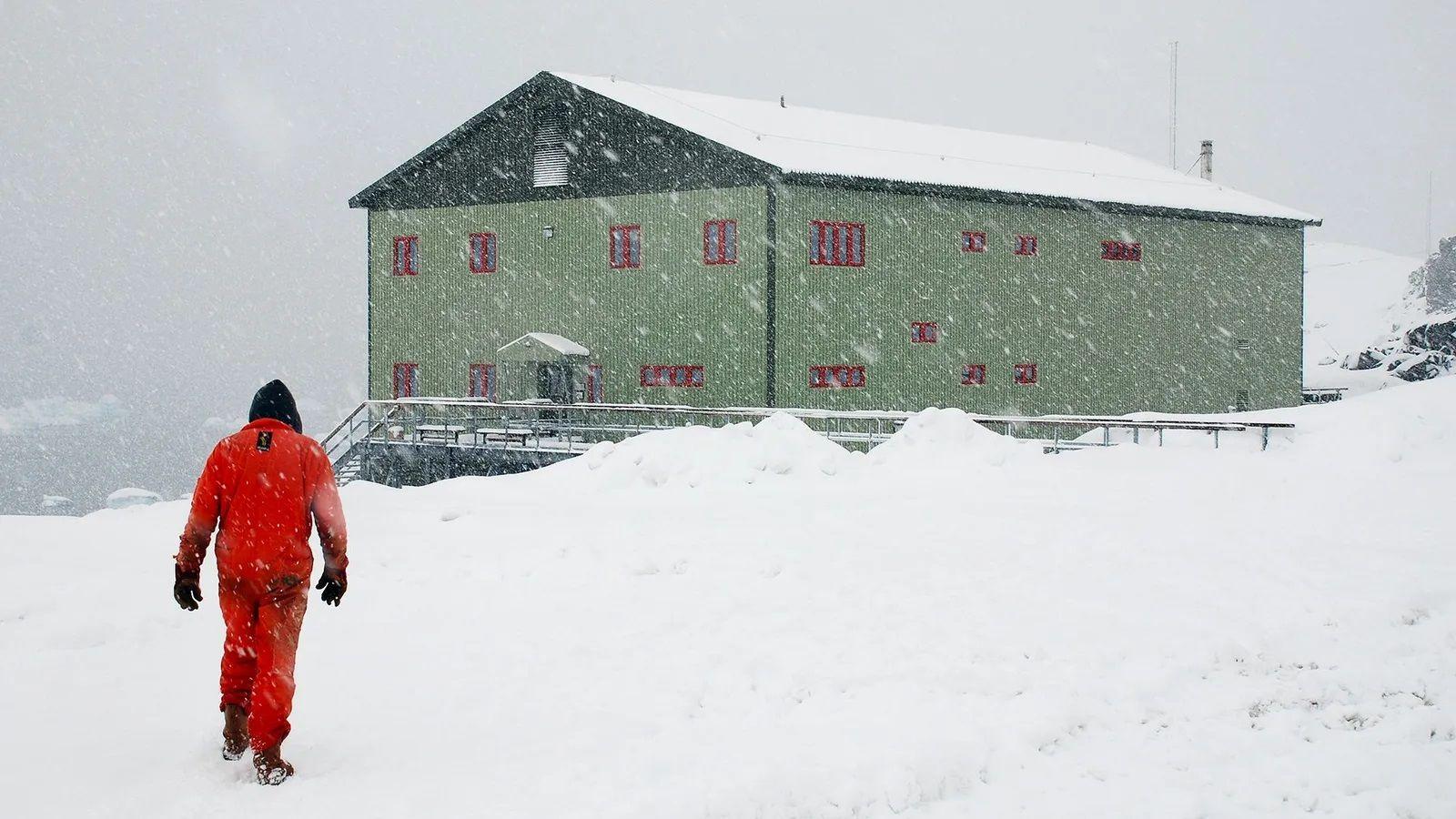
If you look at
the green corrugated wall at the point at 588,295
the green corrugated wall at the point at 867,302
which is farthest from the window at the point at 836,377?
the green corrugated wall at the point at 588,295

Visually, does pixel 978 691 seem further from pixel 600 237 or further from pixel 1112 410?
pixel 1112 410

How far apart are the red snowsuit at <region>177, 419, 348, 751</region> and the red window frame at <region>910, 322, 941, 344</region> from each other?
23.9 metres

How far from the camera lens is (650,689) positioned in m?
8.27

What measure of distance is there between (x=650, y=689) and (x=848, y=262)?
21.6m

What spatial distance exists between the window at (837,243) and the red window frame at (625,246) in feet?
13.4

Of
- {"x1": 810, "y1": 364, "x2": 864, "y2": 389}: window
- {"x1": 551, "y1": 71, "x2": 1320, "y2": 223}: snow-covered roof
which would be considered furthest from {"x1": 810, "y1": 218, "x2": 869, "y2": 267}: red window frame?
{"x1": 810, "y1": 364, "x2": 864, "y2": 389}: window

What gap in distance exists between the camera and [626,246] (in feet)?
99.2

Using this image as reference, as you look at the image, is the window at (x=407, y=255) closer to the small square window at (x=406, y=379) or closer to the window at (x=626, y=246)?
the small square window at (x=406, y=379)

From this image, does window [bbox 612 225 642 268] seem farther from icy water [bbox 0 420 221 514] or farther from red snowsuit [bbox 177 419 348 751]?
icy water [bbox 0 420 221 514]

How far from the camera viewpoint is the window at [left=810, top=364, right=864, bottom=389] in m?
28.6

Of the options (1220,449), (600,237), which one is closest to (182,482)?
(600,237)

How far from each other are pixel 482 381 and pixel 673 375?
5.56 meters

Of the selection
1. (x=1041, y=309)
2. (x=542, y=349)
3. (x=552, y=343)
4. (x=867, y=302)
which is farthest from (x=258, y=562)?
(x=1041, y=309)

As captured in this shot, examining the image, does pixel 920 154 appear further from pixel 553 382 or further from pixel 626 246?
pixel 553 382
